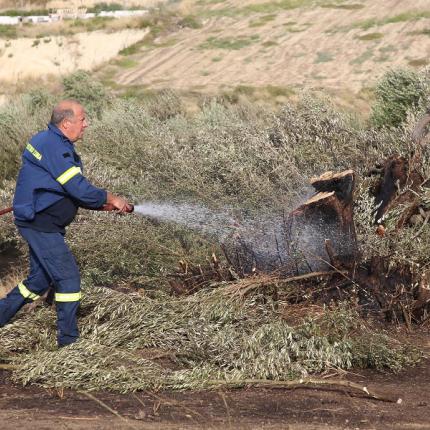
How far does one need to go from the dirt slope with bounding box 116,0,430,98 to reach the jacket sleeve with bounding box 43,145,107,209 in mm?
19868

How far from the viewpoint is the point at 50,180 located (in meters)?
5.37

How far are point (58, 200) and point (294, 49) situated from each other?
1062 inches

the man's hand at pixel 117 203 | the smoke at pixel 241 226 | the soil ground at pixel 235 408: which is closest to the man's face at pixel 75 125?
the man's hand at pixel 117 203

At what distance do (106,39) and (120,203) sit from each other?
34828mm

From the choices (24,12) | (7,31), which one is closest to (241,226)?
(7,31)

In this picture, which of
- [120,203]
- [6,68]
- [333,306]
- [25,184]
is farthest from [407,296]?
[6,68]

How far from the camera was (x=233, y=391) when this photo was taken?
192 inches

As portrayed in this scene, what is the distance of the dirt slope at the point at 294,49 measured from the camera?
27234mm

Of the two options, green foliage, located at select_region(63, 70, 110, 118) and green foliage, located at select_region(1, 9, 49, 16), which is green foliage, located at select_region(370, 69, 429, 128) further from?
green foliage, located at select_region(1, 9, 49, 16)

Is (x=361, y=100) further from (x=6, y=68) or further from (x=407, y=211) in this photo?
(x=6, y=68)

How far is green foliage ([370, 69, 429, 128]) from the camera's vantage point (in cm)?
1078

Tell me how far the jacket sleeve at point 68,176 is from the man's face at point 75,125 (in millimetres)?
168

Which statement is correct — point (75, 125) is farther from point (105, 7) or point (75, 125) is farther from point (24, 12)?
point (24, 12)

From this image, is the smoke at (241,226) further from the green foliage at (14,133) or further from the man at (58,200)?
the green foliage at (14,133)
